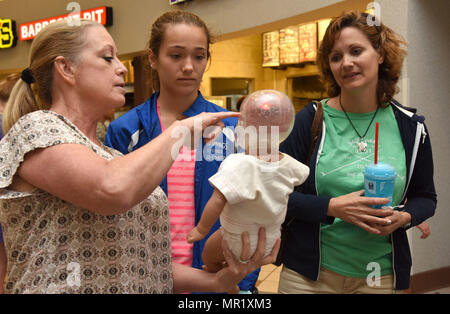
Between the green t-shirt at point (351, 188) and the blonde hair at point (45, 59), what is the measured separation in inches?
44.0

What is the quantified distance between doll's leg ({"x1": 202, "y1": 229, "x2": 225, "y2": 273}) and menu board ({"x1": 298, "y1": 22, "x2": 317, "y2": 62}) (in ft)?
22.8

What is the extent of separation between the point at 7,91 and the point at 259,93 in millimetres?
2768

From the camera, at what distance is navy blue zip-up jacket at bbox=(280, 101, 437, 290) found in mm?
1843

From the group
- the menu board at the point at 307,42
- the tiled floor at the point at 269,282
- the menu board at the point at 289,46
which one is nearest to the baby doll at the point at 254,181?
the tiled floor at the point at 269,282

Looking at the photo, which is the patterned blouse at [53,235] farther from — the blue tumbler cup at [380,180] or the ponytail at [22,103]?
the blue tumbler cup at [380,180]

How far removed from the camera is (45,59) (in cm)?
136

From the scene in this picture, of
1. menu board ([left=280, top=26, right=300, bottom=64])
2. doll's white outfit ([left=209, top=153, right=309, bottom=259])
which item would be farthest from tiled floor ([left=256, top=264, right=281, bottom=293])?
menu board ([left=280, top=26, right=300, bottom=64])

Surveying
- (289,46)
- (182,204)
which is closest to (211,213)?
(182,204)

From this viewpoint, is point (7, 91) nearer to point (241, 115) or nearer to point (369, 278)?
point (241, 115)

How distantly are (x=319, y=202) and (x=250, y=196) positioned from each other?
0.66m

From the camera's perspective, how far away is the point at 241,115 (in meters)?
1.27

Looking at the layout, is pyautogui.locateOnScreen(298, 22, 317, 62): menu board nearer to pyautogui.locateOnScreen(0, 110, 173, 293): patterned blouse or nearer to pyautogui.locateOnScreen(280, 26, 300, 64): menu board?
pyautogui.locateOnScreen(280, 26, 300, 64): menu board

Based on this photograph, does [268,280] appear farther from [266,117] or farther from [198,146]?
[266,117]
